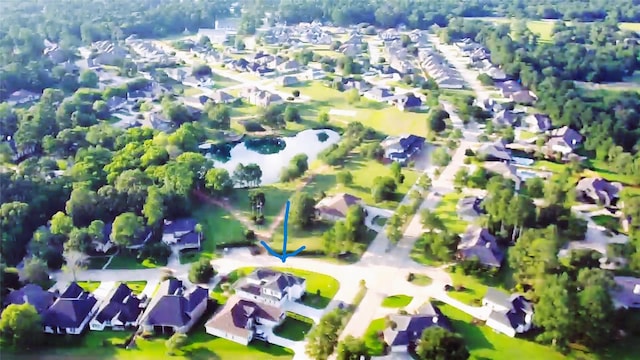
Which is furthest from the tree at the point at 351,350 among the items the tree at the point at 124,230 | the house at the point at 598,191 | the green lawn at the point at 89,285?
the house at the point at 598,191

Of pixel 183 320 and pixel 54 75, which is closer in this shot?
pixel 183 320

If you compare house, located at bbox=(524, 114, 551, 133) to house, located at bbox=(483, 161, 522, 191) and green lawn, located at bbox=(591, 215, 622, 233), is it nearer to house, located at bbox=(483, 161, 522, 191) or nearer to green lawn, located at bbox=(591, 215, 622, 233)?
house, located at bbox=(483, 161, 522, 191)

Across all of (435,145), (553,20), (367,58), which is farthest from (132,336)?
(553,20)

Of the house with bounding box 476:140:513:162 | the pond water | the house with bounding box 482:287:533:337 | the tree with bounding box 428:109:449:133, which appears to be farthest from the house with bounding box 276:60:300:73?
the house with bounding box 482:287:533:337

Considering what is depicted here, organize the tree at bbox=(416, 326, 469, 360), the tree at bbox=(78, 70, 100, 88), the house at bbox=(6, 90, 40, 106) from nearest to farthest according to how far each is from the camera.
Answer: the tree at bbox=(416, 326, 469, 360) < the house at bbox=(6, 90, 40, 106) < the tree at bbox=(78, 70, 100, 88)

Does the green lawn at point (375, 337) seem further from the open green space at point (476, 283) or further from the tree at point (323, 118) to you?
the tree at point (323, 118)

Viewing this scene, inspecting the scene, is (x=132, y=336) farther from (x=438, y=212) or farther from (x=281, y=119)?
(x=281, y=119)

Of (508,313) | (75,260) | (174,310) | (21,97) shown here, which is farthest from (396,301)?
(21,97)
